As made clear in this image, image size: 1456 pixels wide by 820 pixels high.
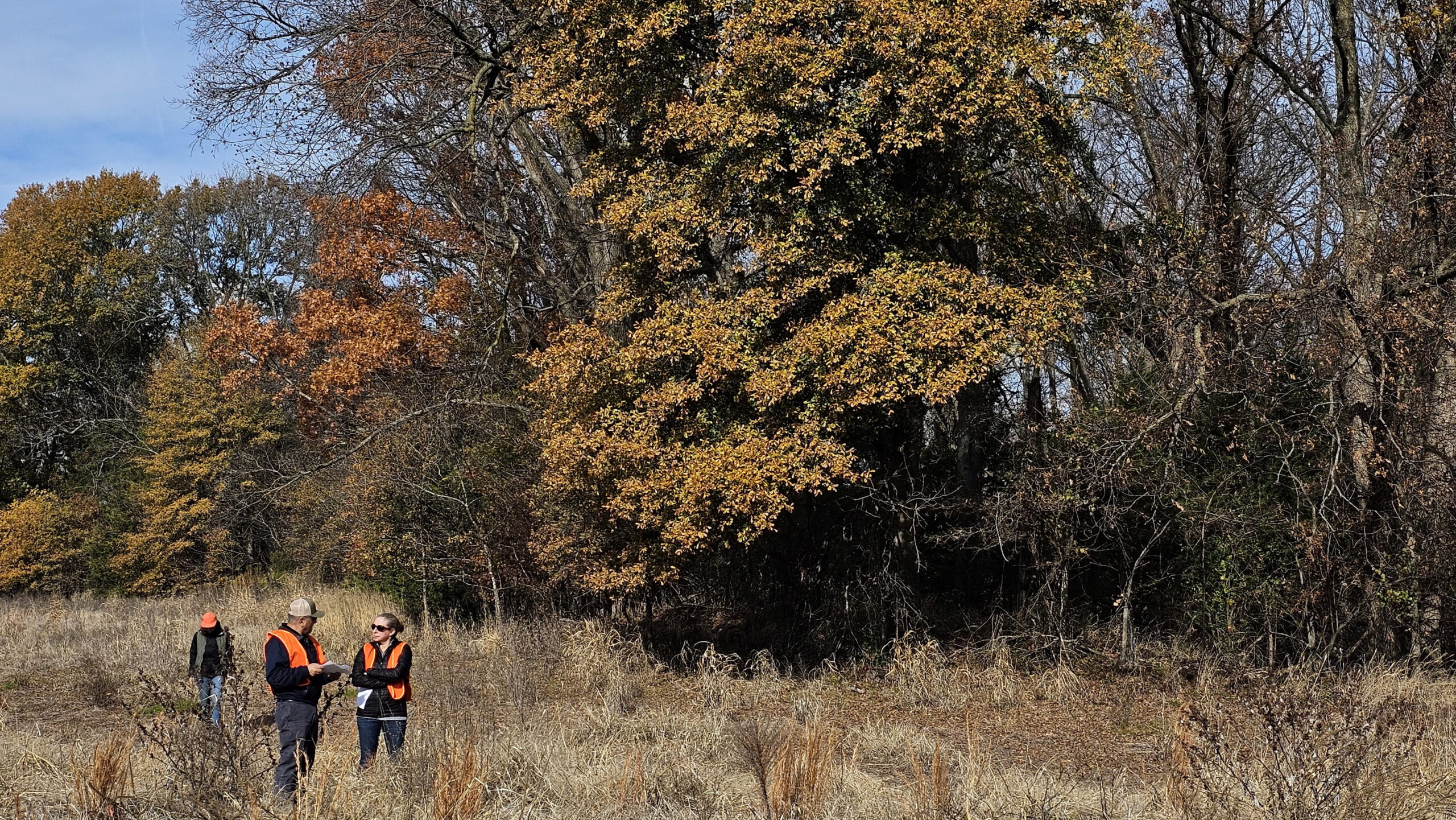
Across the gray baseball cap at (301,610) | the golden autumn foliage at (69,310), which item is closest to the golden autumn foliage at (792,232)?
the gray baseball cap at (301,610)

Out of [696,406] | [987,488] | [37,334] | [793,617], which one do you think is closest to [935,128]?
[696,406]

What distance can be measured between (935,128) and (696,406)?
412 cm

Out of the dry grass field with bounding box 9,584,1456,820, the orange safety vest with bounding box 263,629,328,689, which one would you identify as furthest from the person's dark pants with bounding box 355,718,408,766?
the orange safety vest with bounding box 263,629,328,689

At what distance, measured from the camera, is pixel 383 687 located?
308 inches

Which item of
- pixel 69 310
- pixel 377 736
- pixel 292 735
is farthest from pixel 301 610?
pixel 69 310

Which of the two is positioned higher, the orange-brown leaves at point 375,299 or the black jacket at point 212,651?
the orange-brown leaves at point 375,299

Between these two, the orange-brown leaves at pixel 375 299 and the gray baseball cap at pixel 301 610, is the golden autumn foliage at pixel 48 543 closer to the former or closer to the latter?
the orange-brown leaves at pixel 375 299

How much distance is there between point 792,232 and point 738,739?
6286mm

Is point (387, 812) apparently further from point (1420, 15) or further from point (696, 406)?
point (1420, 15)

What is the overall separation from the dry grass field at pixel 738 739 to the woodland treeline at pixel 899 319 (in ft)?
3.51

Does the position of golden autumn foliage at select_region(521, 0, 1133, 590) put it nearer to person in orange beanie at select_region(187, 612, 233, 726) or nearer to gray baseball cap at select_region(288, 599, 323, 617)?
person in orange beanie at select_region(187, 612, 233, 726)

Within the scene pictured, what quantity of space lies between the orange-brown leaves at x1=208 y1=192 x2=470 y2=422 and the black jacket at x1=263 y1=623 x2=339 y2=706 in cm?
1076

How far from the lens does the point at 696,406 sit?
13.6 metres

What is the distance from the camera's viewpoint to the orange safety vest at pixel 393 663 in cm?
783
